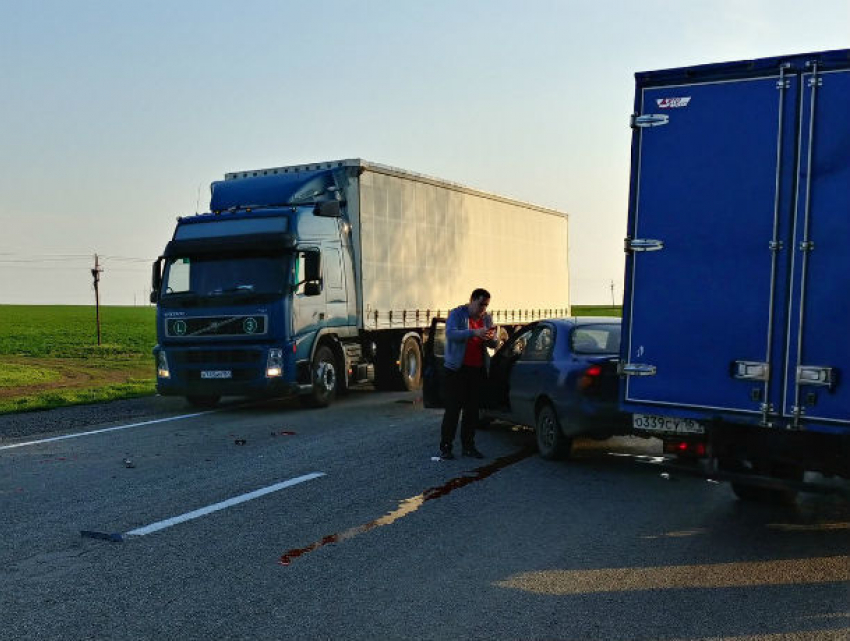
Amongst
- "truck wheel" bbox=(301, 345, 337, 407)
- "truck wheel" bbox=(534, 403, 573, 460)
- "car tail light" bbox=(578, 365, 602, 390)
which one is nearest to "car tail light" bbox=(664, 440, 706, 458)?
"car tail light" bbox=(578, 365, 602, 390)

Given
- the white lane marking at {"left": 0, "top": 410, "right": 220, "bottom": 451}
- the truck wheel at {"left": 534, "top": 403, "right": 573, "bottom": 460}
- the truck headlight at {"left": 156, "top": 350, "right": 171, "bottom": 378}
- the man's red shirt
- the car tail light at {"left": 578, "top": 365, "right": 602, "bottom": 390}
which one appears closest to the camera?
the car tail light at {"left": 578, "top": 365, "right": 602, "bottom": 390}

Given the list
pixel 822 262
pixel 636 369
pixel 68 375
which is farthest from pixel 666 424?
pixel 68 375

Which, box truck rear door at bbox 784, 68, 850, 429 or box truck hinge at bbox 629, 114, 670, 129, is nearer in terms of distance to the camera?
box truck rear door at bbox 784, 68, 850, 429

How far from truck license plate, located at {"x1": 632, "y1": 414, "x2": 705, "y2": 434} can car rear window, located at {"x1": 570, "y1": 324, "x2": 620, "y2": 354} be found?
250cm

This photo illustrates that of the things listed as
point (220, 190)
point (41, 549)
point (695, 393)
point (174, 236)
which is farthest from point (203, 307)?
point (695, 393)

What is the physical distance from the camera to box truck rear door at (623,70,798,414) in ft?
20.7

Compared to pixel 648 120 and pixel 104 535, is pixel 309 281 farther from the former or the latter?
pixel 648 120

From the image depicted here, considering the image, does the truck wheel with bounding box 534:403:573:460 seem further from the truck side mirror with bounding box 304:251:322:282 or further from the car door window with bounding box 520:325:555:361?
the truck side mirror with bounding box 304:251:322:282

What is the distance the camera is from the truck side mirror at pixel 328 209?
52.5 feet

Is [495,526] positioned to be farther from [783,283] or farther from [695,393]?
[783,283]

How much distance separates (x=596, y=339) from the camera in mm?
10023

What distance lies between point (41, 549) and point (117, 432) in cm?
666

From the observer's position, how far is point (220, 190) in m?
17.3

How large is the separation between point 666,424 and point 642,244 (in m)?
1.28
